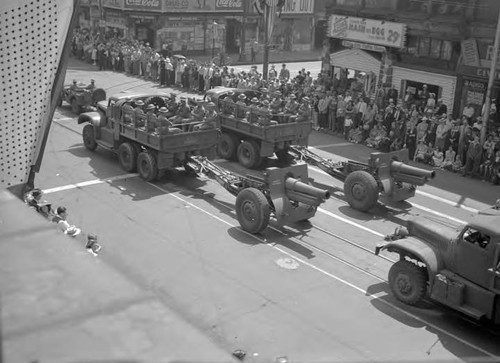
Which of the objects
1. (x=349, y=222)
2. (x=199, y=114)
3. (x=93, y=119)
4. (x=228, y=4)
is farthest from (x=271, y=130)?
(x=228, y=4)

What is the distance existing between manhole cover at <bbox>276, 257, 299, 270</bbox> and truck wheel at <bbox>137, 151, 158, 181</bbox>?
5.01m

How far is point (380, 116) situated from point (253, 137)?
18.5ft

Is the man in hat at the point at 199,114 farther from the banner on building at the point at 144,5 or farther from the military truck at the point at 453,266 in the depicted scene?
the banner on building at the point at 144,5

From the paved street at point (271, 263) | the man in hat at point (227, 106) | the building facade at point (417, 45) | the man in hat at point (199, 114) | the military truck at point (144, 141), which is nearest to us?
the paved street at point (271, 263)

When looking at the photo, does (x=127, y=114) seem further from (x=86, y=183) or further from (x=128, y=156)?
(x=86, y=183)

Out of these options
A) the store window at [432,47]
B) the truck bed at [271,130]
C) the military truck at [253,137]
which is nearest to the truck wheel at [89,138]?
the military truck at [253,137]

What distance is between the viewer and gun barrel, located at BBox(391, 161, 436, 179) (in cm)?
1323

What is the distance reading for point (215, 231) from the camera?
40.5 feet

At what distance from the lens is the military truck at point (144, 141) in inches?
583

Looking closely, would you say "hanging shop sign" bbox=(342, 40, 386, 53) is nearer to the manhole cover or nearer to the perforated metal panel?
the manhole cover

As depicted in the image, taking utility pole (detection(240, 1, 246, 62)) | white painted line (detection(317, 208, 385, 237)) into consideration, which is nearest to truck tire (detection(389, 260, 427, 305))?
white painted line (detection(317, 208, 385, 237))

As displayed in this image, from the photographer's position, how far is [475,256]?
8.80 meters

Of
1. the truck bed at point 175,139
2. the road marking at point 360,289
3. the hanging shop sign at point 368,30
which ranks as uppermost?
the hanging shop sign at point 368,30

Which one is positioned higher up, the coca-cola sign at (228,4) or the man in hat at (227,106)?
the coca-cola sign at (228,4)
